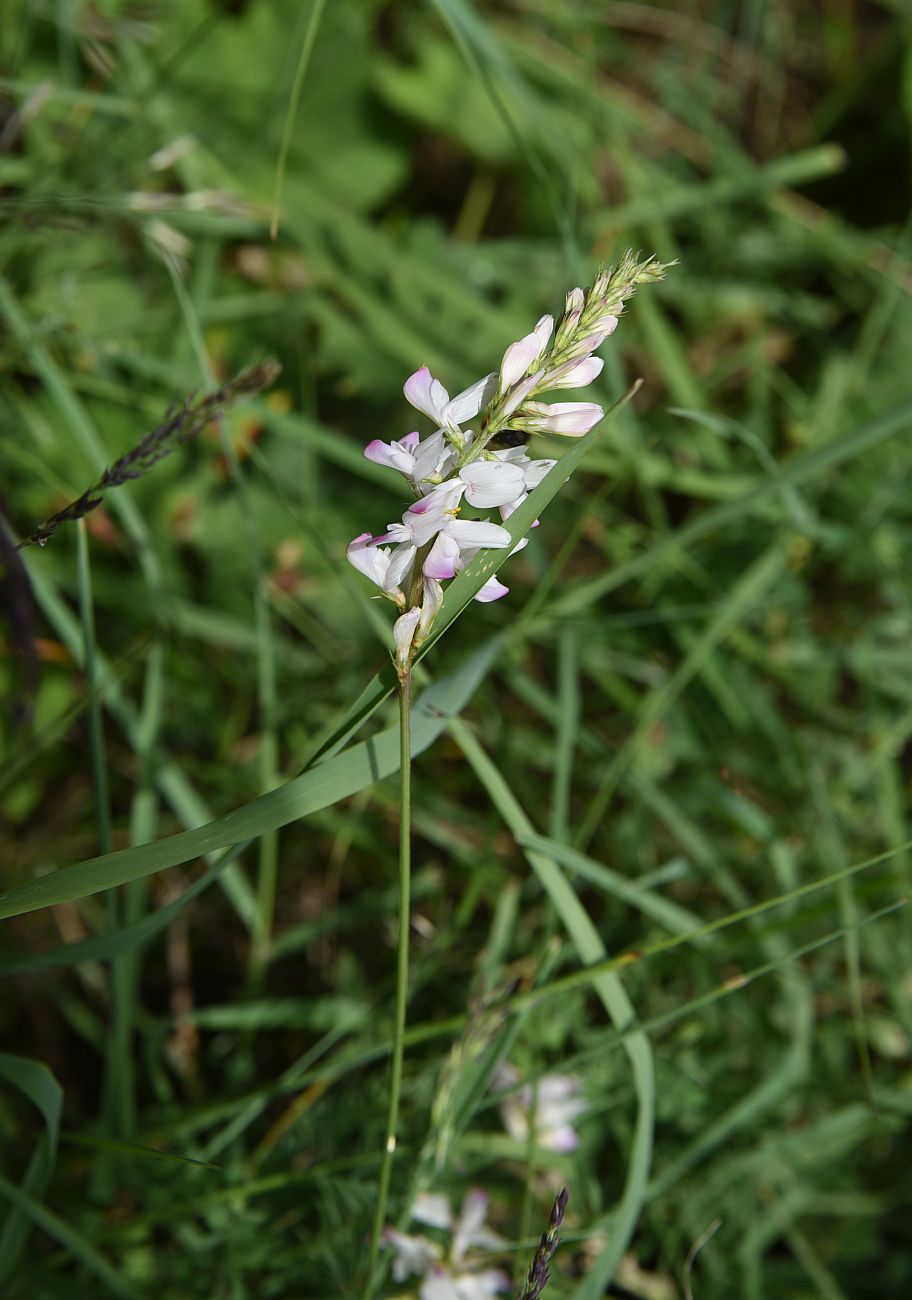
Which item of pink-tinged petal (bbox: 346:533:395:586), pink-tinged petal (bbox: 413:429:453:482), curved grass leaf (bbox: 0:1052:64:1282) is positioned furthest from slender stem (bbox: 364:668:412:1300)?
curved grass leaf (bbox: 0:1052:64:1282)

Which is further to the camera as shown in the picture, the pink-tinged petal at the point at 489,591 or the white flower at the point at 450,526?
the pink-tinged petal at the point at 489,591

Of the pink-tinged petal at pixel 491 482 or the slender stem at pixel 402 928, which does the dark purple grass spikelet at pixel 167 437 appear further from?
the slender stem at pixel 402 928

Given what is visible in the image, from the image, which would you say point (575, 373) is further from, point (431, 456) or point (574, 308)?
point (431, 456)

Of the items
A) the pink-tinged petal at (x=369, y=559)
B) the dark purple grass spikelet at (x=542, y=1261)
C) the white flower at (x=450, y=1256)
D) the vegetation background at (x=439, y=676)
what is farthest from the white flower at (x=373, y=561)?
the white flower at (x=450, y=1256)

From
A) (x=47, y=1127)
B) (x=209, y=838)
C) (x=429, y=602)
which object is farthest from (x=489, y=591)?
(x=47, y=1127)

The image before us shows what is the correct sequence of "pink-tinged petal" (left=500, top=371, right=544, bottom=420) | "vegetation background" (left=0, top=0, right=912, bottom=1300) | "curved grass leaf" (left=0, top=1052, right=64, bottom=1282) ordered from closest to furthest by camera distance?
"pink-tinged petal" (left=500, top=371, right=544, bottom=420) < "curved grass leaf" (left=0, top=1052, right=64, bottom=1282) < "vegetation background" (left=0, top=0, right=912, bottom=1300)

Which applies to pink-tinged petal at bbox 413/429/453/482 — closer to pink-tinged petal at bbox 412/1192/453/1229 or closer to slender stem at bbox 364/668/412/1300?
slender stem at bbox 364/668/412/1300
